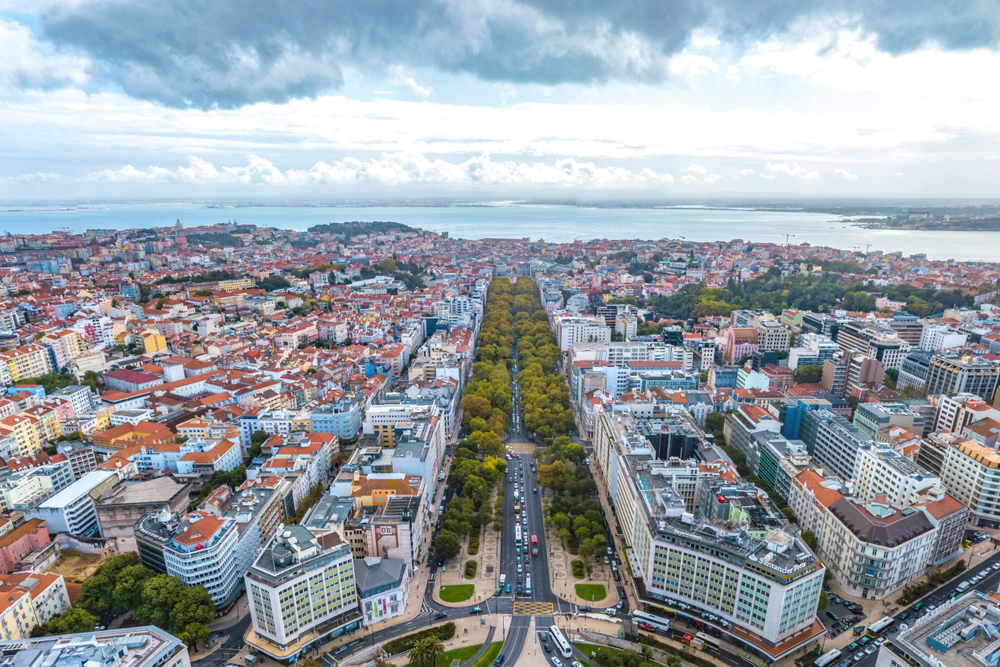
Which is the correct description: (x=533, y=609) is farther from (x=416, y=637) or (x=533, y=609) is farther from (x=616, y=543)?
(x=616, y=543)

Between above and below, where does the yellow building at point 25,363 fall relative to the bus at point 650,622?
above

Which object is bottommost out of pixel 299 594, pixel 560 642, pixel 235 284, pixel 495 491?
pixel 495 491

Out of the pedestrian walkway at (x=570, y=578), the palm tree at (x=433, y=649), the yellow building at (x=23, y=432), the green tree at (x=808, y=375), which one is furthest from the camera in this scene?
the green tree at (x=808, y=375)

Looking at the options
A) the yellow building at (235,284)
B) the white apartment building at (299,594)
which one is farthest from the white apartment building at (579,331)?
the yellow building at (235,284)

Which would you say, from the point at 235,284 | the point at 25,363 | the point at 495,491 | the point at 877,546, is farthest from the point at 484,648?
the point at 235,284

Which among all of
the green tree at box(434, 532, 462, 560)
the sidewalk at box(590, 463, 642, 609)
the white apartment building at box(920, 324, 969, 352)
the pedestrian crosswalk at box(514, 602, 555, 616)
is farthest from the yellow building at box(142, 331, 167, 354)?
the white apartment building at box(920, 324, 969, 352)

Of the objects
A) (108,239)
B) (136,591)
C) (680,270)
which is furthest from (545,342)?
(108,239)

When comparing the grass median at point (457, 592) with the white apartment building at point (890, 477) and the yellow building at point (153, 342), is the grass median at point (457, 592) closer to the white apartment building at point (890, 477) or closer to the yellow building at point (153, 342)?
the white apartment building at point (890, 477)

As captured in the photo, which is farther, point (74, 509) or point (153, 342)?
point (153, 342)
